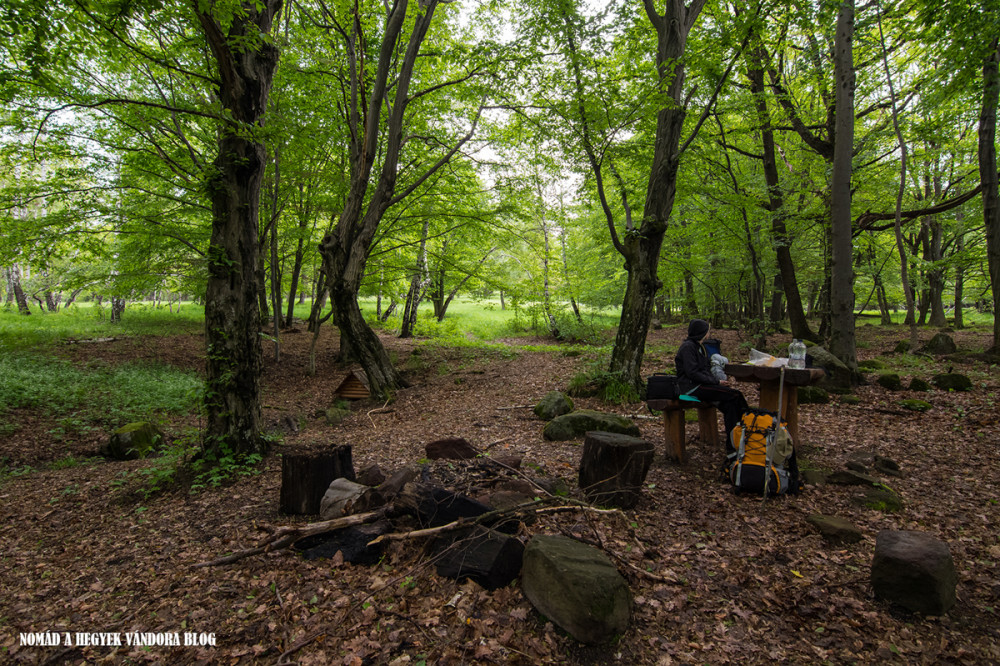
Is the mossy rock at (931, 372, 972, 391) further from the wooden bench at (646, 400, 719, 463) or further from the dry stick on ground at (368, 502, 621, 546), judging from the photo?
the dry stick on ground at (368, 502, 621, 546)

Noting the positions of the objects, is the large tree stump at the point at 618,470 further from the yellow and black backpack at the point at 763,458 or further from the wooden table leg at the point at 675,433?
the wooden table leg at the point at 675,433

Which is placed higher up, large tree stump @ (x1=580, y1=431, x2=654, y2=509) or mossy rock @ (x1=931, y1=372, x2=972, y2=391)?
mossy rock @ (x1=931, y1=372, x2=972, y2=391)

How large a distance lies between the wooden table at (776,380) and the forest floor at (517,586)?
Result: 0.70 meters

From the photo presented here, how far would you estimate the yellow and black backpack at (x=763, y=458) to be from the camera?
429 centimetres

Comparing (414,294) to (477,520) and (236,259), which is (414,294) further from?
(477,520)

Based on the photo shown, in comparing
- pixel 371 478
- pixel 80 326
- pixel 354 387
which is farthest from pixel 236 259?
pixel 80 326

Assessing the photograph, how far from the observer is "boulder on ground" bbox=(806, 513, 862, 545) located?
3555mm

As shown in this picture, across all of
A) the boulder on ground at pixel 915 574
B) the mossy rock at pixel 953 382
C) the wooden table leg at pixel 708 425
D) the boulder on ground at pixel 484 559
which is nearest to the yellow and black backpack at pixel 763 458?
the wooden table leg at pixel 708 425

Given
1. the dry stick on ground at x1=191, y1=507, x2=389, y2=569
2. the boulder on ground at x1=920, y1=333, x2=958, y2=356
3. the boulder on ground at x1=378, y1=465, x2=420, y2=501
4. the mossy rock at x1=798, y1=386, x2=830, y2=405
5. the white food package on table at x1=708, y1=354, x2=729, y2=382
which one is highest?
the white food package on table at x1=708, y1=354, x2=729, y2=382

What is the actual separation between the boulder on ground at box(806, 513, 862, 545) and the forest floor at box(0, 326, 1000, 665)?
0.09 meters

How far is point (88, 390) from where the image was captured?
8.73 meters

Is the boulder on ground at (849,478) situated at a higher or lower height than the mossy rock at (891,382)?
lower

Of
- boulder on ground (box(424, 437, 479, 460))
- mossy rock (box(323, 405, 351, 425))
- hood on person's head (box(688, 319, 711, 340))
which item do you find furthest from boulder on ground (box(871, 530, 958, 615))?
mossy rock (box(323, 405, 351, 425))

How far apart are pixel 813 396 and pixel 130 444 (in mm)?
10977
